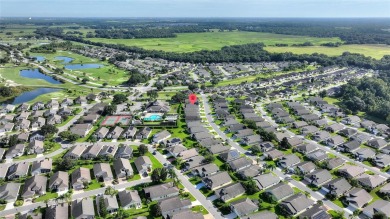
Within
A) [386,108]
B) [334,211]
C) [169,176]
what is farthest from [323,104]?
[169,176]

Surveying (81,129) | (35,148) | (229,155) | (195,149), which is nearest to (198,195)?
(229,155)

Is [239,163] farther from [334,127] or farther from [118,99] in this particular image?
[118,99]

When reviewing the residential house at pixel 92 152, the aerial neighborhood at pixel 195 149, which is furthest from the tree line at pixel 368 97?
the residential house at pixel 92 152

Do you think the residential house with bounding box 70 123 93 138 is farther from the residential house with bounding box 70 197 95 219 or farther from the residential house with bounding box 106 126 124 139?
the residential house with bounding box 70 197 95 219

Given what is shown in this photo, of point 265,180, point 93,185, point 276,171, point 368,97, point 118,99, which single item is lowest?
point 93,185

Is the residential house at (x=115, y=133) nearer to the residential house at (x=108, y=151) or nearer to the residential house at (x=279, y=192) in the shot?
the residential house at (x=108, y=151)

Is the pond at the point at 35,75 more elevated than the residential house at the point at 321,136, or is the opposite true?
the pond at the point at 35,75

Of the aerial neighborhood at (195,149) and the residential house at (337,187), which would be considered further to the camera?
the residential house at (337,187)
